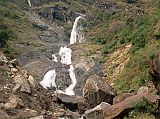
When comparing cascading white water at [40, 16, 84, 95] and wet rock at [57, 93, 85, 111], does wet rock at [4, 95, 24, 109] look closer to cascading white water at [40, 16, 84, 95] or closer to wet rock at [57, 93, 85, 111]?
wet rock at [57, 93, 85, 111]

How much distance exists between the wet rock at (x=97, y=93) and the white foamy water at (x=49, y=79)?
13939 mm

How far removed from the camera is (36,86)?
4053 cm

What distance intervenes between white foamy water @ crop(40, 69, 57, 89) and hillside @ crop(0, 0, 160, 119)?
0.73 metres

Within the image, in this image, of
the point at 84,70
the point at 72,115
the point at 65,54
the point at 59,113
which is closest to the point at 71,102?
the point at 72,115

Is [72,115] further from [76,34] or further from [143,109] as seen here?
[76,34]

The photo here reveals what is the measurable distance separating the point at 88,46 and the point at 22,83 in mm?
40445

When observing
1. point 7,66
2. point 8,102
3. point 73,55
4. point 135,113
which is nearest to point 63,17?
point 73,55

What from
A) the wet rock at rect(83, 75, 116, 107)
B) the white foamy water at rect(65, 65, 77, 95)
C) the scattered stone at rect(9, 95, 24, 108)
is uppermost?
the scattered stone at rect(9, 95, 24, 108)

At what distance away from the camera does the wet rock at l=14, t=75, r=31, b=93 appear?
36.6m

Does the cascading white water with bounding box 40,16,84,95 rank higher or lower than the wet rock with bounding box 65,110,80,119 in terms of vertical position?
lower

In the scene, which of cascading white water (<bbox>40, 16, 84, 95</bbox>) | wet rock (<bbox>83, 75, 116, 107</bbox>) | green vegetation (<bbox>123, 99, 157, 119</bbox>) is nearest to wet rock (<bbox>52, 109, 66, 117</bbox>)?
wet rock (<bbox>83, 75, 116, 107</bbox>)

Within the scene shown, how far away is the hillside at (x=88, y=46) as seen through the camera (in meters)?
37.8

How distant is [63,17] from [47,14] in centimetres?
451

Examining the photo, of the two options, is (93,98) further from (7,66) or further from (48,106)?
(7,66)
